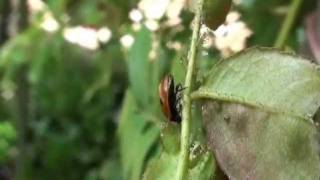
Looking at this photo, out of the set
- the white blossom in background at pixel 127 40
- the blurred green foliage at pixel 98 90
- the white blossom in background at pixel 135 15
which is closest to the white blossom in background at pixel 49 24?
the blurred green foliage at pixel 98 90

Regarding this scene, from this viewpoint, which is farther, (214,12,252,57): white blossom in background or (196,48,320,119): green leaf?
(214,12,252,57): white blossom in background

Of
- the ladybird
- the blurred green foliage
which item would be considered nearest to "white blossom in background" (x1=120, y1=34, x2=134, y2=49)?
the blurred green foliage

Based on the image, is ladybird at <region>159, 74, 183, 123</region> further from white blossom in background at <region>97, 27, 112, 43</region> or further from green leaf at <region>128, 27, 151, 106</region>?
white blossom in background at <region>97, 27, 112, 43</region>

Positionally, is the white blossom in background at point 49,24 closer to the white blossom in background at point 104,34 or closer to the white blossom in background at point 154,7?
the white blossom in background at point 104,34

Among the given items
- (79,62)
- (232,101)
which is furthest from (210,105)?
(79,62)

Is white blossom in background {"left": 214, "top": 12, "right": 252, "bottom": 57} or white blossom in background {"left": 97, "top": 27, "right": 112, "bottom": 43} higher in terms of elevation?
white blossom in background {"left": 97, "top": 27, "right": 112, "bottom": 43}

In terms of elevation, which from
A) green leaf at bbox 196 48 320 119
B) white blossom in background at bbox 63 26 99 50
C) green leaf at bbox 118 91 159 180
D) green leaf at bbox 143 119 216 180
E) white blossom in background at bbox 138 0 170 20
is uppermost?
white blossom in background at bbox 63 26 99 50

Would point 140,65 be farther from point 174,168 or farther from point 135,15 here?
point 174,168
